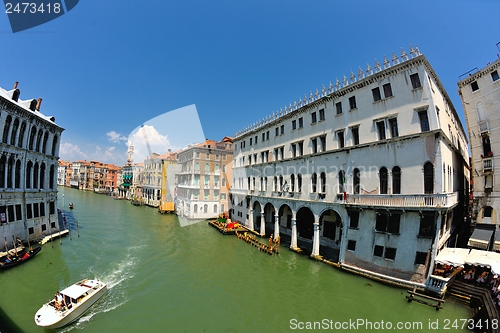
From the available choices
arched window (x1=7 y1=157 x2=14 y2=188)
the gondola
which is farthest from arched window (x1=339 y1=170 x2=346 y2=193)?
arched window (x1=7 y1=157 x2=14 y2=188)

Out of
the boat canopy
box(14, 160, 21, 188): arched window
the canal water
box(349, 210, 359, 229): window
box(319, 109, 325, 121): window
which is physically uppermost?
box(319, 109, 325, 121): window

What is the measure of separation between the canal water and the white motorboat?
18.2 inches

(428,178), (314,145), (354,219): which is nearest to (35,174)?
(314,145)

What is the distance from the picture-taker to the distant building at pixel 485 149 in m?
19.9

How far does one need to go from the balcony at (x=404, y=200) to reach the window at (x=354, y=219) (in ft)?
2.99

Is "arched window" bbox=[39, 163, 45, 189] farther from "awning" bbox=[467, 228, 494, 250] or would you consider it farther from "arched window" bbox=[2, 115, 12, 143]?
"awning" bbox=[467, 228, 494, 250]

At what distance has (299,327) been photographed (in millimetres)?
11836

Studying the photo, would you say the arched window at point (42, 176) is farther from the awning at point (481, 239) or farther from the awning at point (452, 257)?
the awning at point (481, 239)

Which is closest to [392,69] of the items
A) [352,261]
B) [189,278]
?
[352,261]

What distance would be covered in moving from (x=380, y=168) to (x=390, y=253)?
19.5ft

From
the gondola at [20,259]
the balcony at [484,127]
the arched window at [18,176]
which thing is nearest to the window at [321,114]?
the balcony at [484,127]

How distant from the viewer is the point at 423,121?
50.4 feet

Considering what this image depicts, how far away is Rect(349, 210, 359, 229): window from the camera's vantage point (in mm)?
17837

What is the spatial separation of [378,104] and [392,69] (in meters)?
2.51
